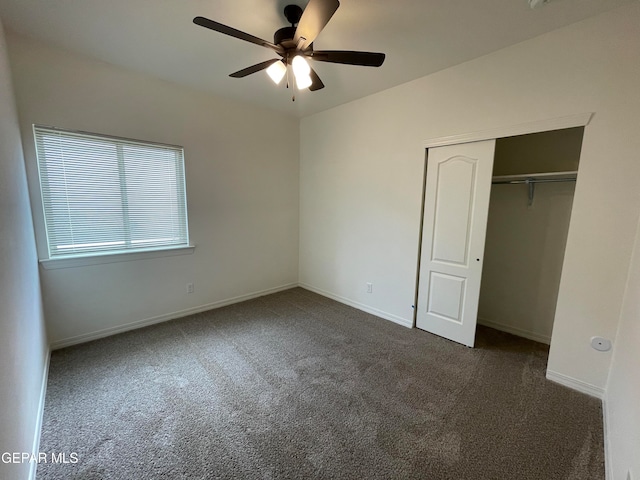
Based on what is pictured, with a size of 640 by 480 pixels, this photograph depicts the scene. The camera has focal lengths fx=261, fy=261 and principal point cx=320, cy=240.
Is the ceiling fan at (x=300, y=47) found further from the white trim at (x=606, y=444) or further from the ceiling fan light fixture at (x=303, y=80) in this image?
the white trim at (x=606, y=444)

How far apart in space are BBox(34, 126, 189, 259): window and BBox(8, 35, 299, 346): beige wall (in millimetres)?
95

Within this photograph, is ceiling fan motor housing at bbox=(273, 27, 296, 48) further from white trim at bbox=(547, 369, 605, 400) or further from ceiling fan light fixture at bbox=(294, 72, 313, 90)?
white trim at bbox=(547, 369, 605, 400)

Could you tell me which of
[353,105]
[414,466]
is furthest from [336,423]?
[353,105]

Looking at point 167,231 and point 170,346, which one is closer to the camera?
point 170,346

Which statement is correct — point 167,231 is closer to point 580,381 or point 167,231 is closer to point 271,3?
point 271,3

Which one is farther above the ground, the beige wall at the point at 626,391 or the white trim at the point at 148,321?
the beige wall at the point at 626,391

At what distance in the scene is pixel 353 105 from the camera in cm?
340

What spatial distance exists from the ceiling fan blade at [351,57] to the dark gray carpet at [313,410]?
7.84ft

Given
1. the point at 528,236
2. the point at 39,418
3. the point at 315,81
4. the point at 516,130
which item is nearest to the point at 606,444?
the point at 528,236

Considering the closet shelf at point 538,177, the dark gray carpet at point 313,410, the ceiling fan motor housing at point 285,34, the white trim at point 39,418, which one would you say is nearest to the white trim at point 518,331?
the dark gray carpet at point 313,410

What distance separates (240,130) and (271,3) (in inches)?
76.8

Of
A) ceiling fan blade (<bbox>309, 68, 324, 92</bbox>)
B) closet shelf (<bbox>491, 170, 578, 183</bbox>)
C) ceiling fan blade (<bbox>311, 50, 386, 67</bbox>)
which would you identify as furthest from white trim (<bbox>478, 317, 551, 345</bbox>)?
ceiling fan blade (<bbox>309, 68, 324, 92</bbox>)

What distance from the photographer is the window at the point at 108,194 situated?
95.7 inches

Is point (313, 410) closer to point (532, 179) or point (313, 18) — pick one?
point (313, 18)
